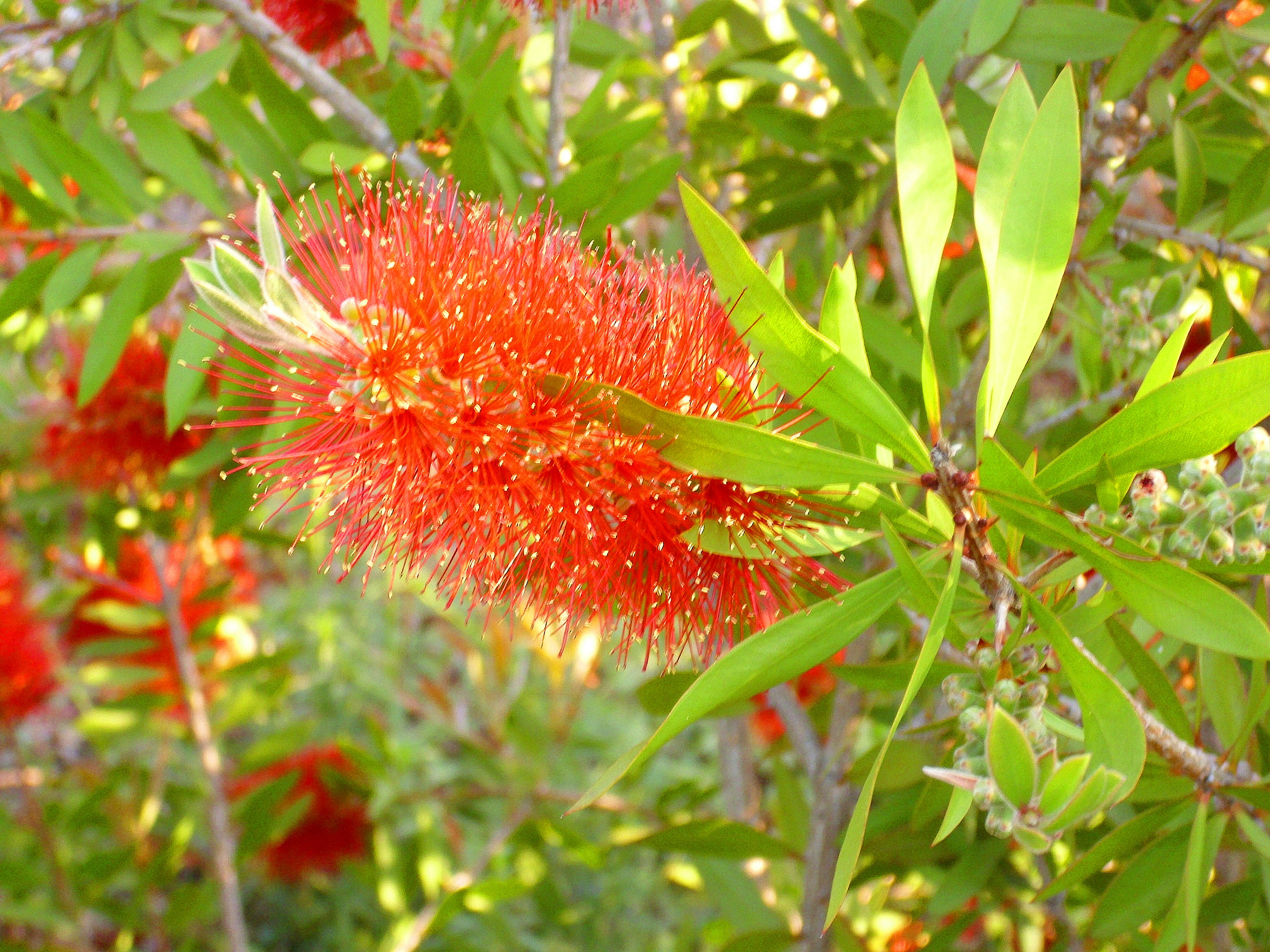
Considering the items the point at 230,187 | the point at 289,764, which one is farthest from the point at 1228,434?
the point at 289,764

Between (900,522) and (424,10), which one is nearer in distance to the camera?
(900,522)

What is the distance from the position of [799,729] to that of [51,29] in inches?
41.7

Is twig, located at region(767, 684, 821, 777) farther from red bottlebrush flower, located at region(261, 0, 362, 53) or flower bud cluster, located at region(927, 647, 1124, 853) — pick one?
red bottlebrush flower, located at region(261, 0, 362, 53)

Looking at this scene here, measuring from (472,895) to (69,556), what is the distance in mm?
1006

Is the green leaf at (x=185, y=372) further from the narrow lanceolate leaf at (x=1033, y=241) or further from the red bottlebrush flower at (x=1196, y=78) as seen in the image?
the red bottlebrush flower at (x=1196, y=78)

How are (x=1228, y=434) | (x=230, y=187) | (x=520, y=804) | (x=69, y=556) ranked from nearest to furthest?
(x=1228, y=434)
(x=230, y=187)
(x=520, y=804)
(x=69, y=556)

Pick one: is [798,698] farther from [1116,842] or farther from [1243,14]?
[1243,14]

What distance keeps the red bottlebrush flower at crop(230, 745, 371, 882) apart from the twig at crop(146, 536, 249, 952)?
12cm

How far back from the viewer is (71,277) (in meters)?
1.02

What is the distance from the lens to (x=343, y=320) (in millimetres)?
633

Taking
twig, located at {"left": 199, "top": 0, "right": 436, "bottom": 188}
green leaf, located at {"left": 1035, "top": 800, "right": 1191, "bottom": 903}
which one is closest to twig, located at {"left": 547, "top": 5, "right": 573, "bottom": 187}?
twig, located at {"left": 199, "top": 0, "right": 436, "bottom": 188}

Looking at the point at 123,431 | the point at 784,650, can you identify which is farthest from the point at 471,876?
the point at 784,650

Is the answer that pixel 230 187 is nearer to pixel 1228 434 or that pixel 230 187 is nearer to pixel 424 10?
pixel 424 10

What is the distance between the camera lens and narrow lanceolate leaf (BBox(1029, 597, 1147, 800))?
1.61 feet
